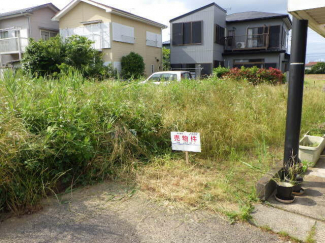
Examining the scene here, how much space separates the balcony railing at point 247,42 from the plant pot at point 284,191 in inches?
776

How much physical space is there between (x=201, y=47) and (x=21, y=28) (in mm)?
13680

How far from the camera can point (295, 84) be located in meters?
2.89

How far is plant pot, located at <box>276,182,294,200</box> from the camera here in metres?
2.79

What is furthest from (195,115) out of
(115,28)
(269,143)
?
(115,28)

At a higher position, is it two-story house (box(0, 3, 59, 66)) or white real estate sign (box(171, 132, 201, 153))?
two-story house (box(0, 3, 59, 66))

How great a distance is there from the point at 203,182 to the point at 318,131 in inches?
122

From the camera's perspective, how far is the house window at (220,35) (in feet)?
69.1

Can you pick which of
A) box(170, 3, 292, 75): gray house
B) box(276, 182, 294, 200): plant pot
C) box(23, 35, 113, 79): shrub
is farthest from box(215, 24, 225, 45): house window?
box(276, 182, 294, 200): plant pot

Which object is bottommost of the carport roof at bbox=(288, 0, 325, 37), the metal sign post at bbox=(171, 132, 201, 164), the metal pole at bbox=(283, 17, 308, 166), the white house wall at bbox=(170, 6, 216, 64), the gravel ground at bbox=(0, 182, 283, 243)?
the gravel ground at bbox=(0, 182, 283, 243)

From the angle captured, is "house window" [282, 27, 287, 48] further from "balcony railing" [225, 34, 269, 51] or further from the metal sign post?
the metal sign post

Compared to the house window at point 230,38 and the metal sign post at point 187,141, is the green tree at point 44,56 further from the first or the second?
the house window at point 230,38

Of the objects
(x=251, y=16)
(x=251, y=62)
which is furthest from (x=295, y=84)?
(x=251, y=16)

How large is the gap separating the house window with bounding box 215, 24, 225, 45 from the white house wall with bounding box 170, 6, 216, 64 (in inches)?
30.9

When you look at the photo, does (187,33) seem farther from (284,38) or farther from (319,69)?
(319,69)
